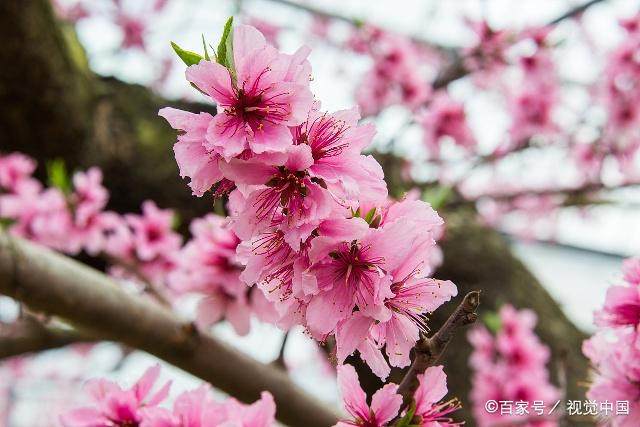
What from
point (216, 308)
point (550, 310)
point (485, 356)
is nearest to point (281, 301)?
point (216, 308)

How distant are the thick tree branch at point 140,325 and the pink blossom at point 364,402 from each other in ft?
1.89

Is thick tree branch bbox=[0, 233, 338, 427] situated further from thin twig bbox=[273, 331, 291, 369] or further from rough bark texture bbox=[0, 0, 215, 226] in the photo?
rough bark texture bbox=[0, 0, 215, 226]

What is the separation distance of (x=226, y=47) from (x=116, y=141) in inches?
64.4

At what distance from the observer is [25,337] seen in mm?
1474

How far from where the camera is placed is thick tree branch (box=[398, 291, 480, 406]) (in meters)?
0.60

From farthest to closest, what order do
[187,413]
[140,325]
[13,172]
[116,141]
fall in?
[116,141]
[13,172]
[140,325]
[187,413]

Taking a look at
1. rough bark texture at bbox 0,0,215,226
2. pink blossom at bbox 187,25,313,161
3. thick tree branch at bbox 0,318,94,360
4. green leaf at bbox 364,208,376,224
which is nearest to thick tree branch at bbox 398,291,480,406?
green leaf at bbox 364,208,376,224

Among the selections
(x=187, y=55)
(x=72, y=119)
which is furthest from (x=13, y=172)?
(x=187, y=55)

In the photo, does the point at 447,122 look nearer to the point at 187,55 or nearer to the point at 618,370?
the point at 618,370

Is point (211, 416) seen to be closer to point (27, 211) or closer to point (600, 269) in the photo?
point (27, 211)

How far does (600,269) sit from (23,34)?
8.12 m

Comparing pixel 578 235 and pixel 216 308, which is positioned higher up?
pixel 578 235

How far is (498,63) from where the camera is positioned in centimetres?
244

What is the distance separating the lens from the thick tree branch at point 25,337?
1.43 metres
